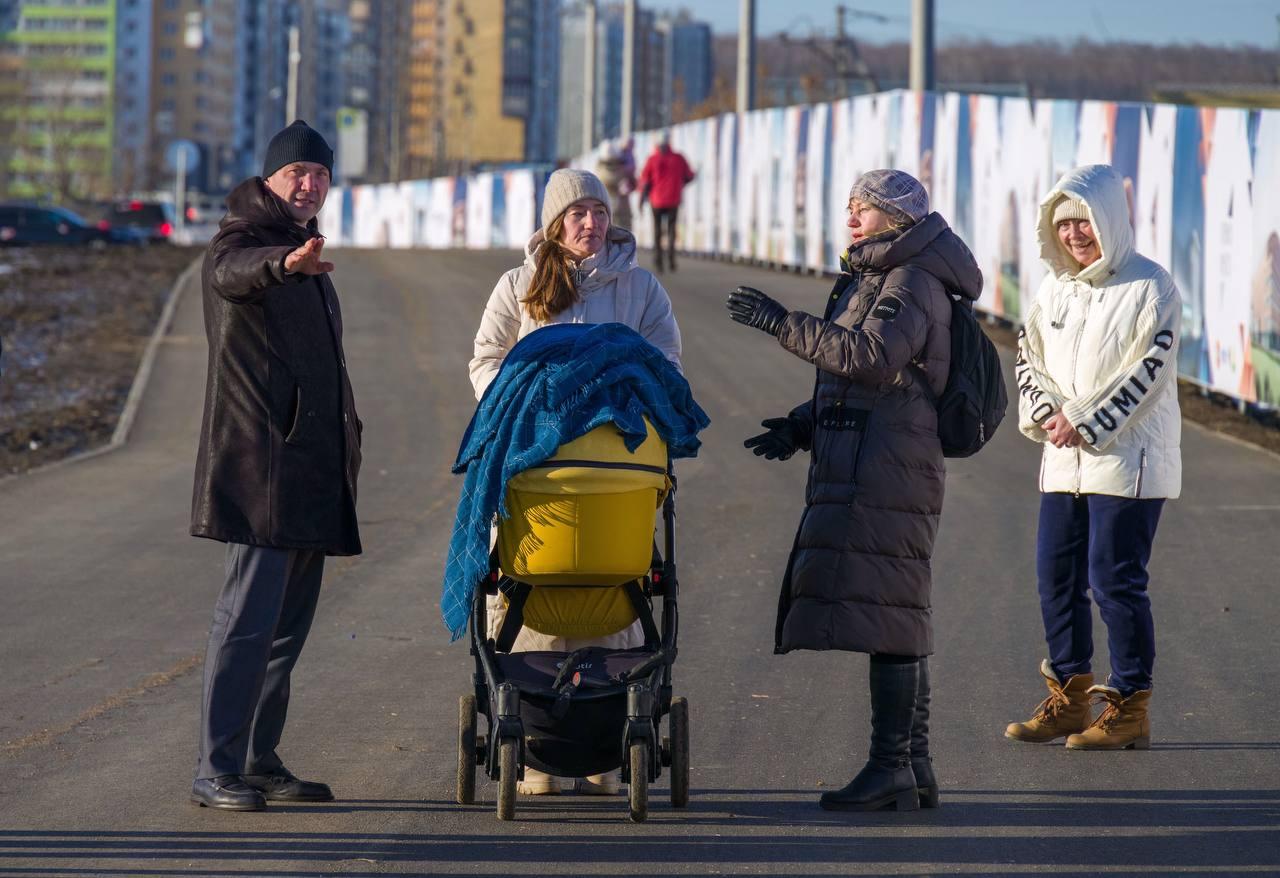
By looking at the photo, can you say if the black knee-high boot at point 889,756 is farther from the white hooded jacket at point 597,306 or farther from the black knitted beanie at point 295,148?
the black knitted beanie at point 295,148

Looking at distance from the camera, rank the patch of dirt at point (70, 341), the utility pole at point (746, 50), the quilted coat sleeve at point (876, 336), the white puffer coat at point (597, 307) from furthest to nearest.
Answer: the utility pole at point (746, 50) → the patch of dirt at point (70, 341) → the white puffer coat at point (597, 307) → the quilted coat sleeve at point (876, 336)

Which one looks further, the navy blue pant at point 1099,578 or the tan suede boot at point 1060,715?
the tan suede boot at point 1060,715

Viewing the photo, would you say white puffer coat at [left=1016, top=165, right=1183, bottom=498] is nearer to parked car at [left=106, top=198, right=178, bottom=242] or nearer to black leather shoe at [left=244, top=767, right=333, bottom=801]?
black leather shoe at [left=244, top=767, right=333, bottom=801]

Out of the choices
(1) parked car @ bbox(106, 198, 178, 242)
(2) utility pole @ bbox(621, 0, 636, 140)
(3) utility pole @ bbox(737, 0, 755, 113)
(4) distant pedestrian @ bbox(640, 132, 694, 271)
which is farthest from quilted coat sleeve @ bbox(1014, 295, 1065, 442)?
(1) parked car @ bbox(106, 198, 178, 242)

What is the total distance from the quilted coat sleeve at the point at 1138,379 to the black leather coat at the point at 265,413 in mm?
2689

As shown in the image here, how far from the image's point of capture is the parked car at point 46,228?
48.9m

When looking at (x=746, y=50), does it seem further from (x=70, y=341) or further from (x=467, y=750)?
(x=467, y=750)

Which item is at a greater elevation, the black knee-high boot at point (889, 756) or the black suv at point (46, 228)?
the black suv at point (46, 228)

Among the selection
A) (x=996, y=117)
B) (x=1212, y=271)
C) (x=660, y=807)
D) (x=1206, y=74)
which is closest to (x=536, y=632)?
(x=660, y=807)

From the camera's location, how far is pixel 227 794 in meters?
5.99

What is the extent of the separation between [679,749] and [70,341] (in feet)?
62.4

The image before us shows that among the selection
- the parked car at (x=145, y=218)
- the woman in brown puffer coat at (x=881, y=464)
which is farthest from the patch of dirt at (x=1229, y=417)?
the parked car at (x=145, y=218)

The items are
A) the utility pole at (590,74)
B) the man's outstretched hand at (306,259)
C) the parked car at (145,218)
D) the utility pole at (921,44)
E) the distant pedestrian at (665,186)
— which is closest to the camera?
the man's outstretched hand at (306,259)

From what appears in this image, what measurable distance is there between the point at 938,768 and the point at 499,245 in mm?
46175
